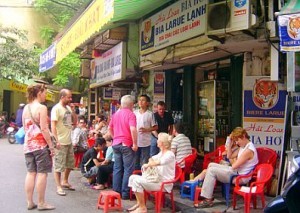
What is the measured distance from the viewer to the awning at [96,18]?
595cm

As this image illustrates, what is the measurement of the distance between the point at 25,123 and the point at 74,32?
287 centimetres

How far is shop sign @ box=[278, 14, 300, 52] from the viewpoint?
4.75m

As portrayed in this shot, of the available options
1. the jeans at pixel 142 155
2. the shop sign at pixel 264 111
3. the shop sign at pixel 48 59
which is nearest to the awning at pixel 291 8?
the shop sign at pixel 264 111

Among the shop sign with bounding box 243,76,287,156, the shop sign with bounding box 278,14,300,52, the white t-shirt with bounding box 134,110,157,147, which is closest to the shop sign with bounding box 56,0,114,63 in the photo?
the white t-shirt with bounding box 134,110,157,147

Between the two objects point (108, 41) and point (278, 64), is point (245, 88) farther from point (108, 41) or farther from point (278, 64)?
point (108, 41)

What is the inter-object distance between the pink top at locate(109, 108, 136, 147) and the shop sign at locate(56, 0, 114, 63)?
56.5 inches

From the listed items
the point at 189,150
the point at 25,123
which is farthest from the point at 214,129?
the point at 25,123

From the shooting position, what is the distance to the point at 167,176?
19.2 ft

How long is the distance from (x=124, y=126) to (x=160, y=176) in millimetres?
1256

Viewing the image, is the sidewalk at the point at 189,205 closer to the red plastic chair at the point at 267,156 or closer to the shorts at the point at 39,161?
the red plastic chair at the point at 267,156

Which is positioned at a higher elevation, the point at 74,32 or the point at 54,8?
the point at 54,8

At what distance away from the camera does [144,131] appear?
7.48m

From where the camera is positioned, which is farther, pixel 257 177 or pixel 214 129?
pixel 214 129

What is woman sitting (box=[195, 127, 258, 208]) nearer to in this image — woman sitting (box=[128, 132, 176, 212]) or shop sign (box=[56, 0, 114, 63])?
woman sitting (box=[128, 132, 176, 212])
